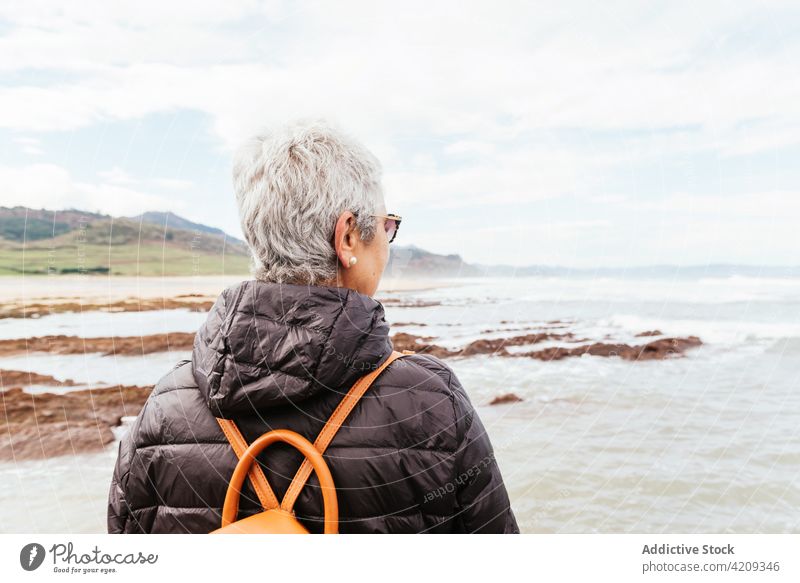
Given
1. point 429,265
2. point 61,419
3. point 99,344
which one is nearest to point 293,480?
point 429,265

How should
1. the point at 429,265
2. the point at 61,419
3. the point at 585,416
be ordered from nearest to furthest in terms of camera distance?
the point at 429,265
the point at 61,419
the point at 585,416

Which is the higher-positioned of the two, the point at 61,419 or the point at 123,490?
the point at 123,490

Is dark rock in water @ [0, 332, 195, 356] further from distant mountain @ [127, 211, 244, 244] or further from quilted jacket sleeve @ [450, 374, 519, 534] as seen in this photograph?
quilted jacket sleeve @ [450, 374, 519, 534]

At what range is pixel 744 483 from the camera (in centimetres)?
309

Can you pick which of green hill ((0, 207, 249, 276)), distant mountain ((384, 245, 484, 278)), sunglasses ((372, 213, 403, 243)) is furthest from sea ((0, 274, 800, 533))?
sunglasses ((372, 213, 403, 243))

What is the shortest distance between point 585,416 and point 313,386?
4.09 metres

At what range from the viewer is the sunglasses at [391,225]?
3.12 feet

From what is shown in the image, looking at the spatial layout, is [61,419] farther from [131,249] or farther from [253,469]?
[253,469]

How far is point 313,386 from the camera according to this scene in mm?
766

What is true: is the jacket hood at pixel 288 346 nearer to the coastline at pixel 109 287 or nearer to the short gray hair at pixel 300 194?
the short gray hair at pixel 300 194

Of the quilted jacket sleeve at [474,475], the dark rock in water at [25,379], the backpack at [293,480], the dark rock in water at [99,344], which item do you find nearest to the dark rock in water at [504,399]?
the dark rock in water at [99,344]
